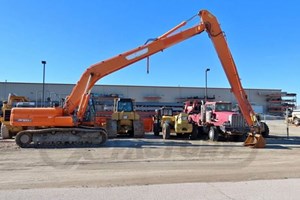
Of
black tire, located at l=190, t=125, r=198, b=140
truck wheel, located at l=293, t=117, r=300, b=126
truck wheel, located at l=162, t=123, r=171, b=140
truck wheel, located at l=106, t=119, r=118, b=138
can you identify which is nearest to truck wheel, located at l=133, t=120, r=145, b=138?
truck wheel, located at l=106, t=119, r=118, b=138

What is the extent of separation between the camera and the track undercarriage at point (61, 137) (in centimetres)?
1867

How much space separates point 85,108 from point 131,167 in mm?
8171

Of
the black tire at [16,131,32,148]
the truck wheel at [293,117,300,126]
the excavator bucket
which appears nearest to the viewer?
the black tire at [16,131,32,148]

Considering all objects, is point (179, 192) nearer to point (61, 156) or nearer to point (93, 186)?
point (93, 186)

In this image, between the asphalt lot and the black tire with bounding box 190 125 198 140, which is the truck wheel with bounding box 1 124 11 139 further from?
the black tire with bounding box 190 125 198 140

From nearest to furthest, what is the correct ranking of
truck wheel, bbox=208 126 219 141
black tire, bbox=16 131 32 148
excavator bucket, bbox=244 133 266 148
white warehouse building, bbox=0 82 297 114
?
black tire, bbox=16 131 32 148 → excavator bucket, bbox=244 133 266 148 → truck wheel, bbox=208 126 219 141 → white warehouse building, bbox=0 82 297 114

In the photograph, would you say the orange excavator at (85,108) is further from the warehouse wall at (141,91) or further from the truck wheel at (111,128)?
the warehouse wall at (141,91)

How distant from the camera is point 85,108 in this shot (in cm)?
1995

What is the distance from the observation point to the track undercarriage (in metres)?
18.7

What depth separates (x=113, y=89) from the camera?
269ft

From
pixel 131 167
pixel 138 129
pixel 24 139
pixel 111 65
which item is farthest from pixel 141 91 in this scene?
pixel 131 167

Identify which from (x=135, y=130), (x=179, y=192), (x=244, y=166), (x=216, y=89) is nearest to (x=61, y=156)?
(x=244, y=166)

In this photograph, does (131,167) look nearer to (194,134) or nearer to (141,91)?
(194,134)

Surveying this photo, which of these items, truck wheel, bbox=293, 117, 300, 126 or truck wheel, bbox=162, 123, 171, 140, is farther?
truck wheel, bbox=293, 117, 300, 126
